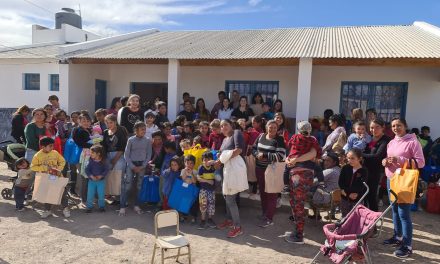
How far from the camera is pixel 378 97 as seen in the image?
10.1 meters

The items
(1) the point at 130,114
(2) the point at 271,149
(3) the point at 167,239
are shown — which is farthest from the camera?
(1) the point at 130,114

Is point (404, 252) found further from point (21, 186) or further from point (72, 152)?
point (21, 186)

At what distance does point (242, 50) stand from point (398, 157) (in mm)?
6259

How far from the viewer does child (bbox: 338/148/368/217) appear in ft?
14.3

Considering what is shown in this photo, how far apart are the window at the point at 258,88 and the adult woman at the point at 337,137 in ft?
15.9

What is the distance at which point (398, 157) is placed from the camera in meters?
4.18

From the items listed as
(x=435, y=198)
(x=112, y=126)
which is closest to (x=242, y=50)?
(x=112, y=126)

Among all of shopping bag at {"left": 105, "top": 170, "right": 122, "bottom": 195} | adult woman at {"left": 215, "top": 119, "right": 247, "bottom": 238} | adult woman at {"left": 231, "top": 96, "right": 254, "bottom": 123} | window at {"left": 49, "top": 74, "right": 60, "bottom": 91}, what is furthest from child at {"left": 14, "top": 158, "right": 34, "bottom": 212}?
window at {"left": 49, "top": 74, "right": 60, "bottom": 91}

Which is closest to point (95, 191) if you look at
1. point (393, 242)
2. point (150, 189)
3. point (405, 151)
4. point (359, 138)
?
point (150, 189)

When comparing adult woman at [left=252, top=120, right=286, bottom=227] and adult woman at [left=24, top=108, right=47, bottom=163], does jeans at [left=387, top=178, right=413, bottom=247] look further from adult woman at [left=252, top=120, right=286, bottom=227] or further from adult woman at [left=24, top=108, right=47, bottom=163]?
adult woman at [left=24, top=108, right=47, bottom=163]

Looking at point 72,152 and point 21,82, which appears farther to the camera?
point 21,82

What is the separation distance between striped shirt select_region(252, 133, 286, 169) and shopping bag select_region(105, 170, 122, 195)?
7.97 ft

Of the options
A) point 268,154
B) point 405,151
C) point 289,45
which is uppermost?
point 289,45

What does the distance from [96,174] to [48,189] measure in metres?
0.76
